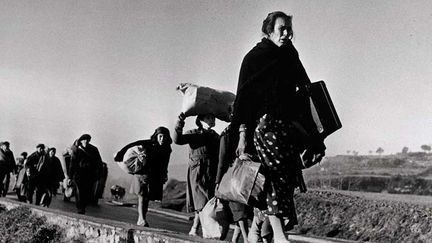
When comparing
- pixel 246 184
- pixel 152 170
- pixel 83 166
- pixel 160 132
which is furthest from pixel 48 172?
pixel 246 184

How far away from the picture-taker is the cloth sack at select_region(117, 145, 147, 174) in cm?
1009

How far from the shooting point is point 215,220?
659 centimetres

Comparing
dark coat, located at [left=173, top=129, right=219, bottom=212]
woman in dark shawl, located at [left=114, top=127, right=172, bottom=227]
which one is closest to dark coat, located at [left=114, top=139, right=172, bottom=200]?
woman in dark shawl, located at [left=114, top=127, right=172, bottom=227]

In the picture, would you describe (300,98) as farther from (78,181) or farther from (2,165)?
(2,165)

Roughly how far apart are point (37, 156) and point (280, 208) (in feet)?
47.9

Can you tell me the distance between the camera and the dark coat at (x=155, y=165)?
10.4 m

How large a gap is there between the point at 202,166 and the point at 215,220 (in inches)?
99.7

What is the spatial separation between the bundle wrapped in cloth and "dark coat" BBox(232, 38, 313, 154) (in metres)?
1.86

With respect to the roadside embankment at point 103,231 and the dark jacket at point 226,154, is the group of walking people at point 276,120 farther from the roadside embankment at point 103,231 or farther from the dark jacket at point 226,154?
the roadside embankment at point 103,231

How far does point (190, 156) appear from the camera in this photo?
9.24 m

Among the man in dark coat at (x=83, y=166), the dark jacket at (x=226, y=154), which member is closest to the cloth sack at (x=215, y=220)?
the dark jacket at (x=226, y=154)

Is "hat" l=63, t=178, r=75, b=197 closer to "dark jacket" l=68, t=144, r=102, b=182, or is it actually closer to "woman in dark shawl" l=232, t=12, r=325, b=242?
"dark jacket" l=68, t=144, r=102, b=182

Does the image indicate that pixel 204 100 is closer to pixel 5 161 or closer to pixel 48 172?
pixel 48 172

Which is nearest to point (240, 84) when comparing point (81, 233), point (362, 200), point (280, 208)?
point (280, 208)
